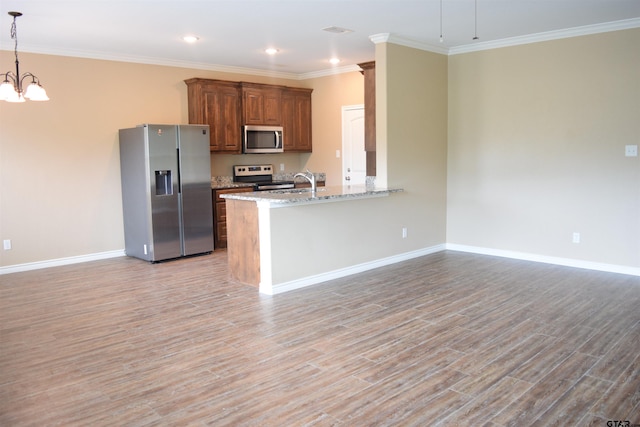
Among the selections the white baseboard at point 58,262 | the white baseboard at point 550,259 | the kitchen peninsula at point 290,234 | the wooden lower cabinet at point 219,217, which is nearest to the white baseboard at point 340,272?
the kitchen peninsula at point 290,234

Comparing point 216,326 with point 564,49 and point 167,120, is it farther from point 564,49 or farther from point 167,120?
point 564,49

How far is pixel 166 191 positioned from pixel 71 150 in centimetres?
122

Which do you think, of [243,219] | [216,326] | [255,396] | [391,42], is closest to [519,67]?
A: [391,42]

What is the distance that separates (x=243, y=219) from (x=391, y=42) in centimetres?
260

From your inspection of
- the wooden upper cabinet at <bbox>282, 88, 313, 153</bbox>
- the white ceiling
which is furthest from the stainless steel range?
the white ceiling

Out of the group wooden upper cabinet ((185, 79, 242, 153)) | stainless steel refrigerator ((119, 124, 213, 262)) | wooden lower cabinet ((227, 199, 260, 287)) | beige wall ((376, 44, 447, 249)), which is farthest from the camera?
wooden upper cabinet ((185, 79, 242, 153))

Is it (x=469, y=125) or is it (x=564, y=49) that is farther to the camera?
(x=469, y=125)

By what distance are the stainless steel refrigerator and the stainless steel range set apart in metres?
1.04

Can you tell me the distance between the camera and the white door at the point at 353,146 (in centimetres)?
759

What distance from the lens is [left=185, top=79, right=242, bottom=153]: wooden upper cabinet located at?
694 cm

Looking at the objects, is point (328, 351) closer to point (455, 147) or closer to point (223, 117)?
point (455, 147)

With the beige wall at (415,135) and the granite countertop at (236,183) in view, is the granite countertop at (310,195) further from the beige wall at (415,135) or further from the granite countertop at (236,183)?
the granite countertop at (236,183)

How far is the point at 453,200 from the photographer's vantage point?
21.9ft

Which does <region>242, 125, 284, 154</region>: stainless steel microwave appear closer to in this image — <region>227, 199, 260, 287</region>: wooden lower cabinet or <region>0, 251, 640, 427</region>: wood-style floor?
<region>227, 199, 260, 287</region>: wooden lower cabinet
